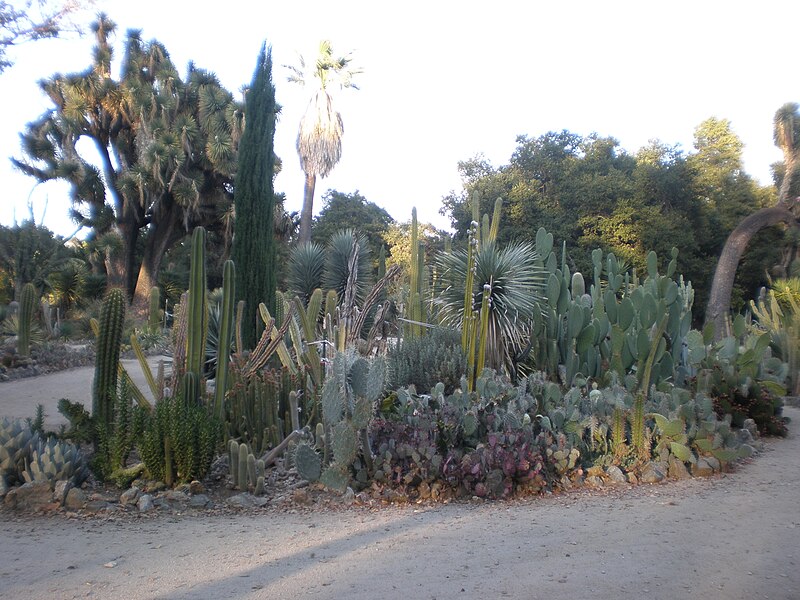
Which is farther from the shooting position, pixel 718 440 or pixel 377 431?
pixel 718 440

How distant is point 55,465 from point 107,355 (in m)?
1.36

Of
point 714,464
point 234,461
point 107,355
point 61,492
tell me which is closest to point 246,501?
point 234,461

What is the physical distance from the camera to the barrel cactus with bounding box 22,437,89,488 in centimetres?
596

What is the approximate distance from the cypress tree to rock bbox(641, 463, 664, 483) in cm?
804

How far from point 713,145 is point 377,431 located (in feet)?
92.3

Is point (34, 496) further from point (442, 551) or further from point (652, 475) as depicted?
point (652, 475)

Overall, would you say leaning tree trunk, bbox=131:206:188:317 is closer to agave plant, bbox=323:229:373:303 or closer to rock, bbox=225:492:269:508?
agave plant, bbox=323:229:373:303

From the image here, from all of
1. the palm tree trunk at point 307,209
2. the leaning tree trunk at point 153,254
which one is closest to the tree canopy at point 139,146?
the leaning tree trunk at point 153,254

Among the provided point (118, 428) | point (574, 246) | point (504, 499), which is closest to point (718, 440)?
point (504, 499)

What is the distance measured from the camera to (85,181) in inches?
1057

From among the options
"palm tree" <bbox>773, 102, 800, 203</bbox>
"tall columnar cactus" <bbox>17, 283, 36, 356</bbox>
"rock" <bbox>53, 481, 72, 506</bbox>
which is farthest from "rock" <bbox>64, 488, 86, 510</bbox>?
"palm tree" <bbox>773, 102, 800, 203</bbox>

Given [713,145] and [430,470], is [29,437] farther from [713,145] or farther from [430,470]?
[713,145]

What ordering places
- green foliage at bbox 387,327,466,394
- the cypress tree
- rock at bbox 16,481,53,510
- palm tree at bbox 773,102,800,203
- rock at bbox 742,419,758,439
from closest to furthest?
rock at bbox 16,481,53,510 < rock at bbox 742,419,758,439 < green foliage at bbox 387,327,466,394 < the cypress tree < palm tree at bbox 773,102,800,203

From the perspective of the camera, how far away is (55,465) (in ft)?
19.9
